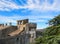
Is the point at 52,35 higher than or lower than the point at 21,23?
higher

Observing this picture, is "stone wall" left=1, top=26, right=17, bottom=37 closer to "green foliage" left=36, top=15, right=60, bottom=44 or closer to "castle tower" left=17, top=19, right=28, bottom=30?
"castle tower" left=17, top=19, right=28, bottom=30

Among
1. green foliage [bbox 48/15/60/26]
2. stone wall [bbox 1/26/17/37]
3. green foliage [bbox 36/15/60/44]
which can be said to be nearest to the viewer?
green foliage [bbox 36/15/60/44]

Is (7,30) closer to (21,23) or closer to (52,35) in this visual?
(21,23)

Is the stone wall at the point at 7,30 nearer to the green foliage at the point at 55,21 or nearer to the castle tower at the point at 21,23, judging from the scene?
the castle tower at the point at 21,23

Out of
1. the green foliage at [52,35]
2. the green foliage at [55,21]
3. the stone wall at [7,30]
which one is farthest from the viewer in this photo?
the stone wall at [7,30]

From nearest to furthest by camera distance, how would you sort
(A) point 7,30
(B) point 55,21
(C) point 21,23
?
(B) point 55,21
(A) point 7,30
(C) point 21,23

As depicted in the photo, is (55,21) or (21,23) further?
(21,23)

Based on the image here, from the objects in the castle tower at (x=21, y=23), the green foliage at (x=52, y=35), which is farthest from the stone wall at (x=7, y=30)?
the green foliage at (x=52, y=35)

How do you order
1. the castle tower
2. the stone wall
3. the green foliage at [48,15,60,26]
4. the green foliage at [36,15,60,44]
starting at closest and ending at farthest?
1. the green foliage at [36,15,60,44]
2. the green foliage at [48,15,60,26]
3. the castle tower
4. the stone wall

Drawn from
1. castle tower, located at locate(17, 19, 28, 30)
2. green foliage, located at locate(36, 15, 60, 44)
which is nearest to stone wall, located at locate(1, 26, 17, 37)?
castle tower, located at locate(17, 19, 28, 30)

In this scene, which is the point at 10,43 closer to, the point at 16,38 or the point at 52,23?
the point at 16,38

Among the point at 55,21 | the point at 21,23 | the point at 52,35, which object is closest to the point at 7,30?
the point at 21,23

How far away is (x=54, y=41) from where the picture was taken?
35.6 feet

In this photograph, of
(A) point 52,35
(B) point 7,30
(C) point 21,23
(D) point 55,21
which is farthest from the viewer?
(C) point 21,23
